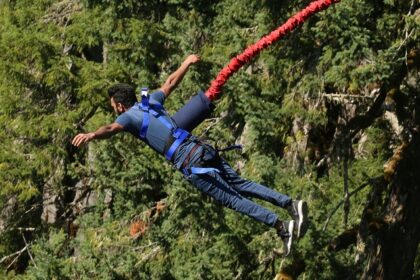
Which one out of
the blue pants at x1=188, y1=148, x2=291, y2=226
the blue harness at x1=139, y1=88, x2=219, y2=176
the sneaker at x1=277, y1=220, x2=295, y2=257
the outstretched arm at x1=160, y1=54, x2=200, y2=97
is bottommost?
the sneaker at x1=277, y1=220, x2=295, y2=257

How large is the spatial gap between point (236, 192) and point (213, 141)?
12.5 ft

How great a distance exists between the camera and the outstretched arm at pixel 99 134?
22.9ft

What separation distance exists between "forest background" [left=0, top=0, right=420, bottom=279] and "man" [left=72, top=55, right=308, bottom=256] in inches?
58.8

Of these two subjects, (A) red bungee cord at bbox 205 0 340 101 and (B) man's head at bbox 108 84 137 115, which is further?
(A) red bungee cord at bbox 205 0 340 101

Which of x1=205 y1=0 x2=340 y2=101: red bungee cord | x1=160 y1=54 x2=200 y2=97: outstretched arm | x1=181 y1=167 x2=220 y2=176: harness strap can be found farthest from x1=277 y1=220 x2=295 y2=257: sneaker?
x1=160 y1=54 x2=200 y2=97: outstretched arm

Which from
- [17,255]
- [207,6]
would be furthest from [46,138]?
[207,6]

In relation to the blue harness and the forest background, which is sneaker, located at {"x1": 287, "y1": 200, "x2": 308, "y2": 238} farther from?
the forest background

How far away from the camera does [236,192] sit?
791cm

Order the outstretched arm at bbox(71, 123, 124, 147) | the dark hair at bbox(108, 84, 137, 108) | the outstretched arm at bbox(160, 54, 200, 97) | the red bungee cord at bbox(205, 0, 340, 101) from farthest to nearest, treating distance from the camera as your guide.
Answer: the red bungee cord at bbox(205, 0, 340, 101), the outstretched arm at bbox(160, 54, 200, 97), the dark hair at bbox(108, 84, 137, 108), the outstretched arm at bbox(71, 123, 124, 147)

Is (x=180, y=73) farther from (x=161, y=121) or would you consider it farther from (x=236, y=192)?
(x=236, y=192)

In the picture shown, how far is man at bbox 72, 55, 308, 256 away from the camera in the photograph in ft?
25.3

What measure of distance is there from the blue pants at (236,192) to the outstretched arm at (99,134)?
806mm

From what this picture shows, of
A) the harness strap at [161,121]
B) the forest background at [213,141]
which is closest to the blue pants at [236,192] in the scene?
the harness strap at [161,121]

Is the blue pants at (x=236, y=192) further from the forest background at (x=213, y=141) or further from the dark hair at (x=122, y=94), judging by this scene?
the forest background at (x=213, y=141)
